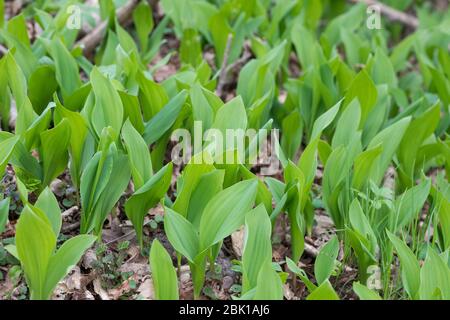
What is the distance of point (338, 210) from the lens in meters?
3.14

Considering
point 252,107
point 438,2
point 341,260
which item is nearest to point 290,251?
point 341,260

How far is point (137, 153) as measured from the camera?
2.88 metres

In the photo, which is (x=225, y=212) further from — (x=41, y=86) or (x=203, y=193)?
(x=41, y=86)

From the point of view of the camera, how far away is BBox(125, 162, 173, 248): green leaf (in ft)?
Result: 9.04

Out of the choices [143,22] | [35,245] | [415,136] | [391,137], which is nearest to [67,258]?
[35,245]

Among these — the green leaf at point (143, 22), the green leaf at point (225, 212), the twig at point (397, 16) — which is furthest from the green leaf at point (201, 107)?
the twig at point (397, 16)

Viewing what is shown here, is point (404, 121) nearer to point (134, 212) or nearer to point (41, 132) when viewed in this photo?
point (134, 212)

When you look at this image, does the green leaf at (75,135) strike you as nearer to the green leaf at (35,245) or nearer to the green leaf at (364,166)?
the green leaf at (35,245)

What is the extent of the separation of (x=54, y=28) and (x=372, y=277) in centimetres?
201

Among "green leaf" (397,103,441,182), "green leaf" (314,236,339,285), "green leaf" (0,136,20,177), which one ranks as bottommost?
"green leaf" (314,236,339,285)

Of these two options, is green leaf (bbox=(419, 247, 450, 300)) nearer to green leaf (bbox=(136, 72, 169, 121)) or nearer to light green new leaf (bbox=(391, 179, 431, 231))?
Answer: light green new leaf (bbox=(391, 179, 431, 231))

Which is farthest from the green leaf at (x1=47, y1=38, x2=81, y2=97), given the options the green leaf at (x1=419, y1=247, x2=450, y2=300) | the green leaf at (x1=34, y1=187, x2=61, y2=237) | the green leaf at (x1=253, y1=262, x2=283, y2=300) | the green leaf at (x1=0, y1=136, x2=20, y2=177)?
the green leaf at (x1=419, y1=247, x2=450, y2=300)

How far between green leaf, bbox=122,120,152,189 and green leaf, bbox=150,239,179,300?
1.26 feet

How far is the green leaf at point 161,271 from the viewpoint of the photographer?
8.25 feet
